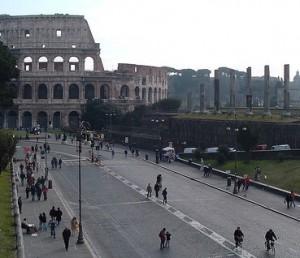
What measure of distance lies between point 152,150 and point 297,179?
2952cm

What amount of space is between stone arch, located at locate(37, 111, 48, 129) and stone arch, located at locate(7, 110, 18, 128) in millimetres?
3251

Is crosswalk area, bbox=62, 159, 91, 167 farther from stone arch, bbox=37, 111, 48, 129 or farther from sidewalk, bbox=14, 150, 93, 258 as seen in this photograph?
stone arch, bbox=37, 111, 48, 129

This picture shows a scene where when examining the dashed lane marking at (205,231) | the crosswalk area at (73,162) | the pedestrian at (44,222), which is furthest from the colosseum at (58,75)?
the pedestrian at (44,222)

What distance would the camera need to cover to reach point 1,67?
47750mm

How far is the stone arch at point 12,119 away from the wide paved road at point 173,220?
5195 centimetres

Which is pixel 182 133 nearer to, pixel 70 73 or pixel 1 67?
pixel 1 67

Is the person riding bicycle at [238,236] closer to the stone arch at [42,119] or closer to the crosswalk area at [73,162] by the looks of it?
the crosswalk area at [73,162]

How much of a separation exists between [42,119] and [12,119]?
13.9 ft

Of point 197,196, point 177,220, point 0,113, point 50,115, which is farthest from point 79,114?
point 177,220

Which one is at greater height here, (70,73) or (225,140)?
(70,73)

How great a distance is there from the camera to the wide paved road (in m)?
21.3

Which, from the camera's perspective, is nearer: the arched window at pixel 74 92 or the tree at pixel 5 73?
the tree at pixel 5 73

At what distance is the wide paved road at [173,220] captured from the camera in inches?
837

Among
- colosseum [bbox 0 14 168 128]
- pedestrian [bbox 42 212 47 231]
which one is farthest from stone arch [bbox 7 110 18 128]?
pedestrian [bbox 42 212 47 231]
